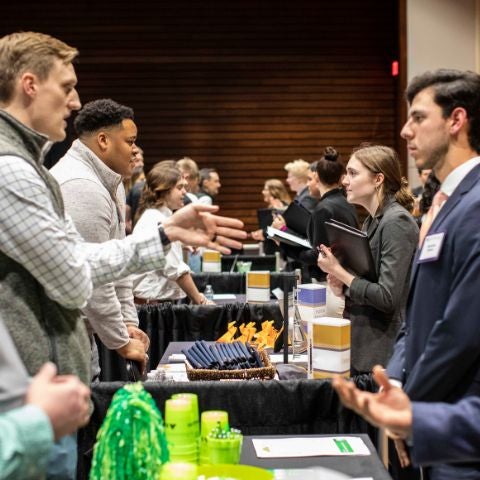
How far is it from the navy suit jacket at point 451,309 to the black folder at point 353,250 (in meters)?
1.09

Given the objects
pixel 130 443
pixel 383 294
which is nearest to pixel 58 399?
pixel 130 443

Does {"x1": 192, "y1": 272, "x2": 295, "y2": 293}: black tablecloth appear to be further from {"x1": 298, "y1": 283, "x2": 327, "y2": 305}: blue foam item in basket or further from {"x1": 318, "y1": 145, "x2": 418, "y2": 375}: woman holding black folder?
{"x1": 298, "y1": 283, "x2": 327, "y2": 305}: blue foam item in basket

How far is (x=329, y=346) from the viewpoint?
243cm

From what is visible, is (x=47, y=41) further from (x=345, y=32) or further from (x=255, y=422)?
(x=345, y=32)

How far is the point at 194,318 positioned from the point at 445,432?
10.3 ft

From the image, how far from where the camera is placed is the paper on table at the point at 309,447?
6.26 ft

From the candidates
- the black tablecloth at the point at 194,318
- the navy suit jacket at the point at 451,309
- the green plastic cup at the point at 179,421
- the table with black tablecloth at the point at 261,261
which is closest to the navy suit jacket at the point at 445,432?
the navy suit jacket at the point at 451,309

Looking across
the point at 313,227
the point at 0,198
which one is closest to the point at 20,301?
A: the point at 0,198

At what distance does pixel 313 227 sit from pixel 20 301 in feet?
10.8

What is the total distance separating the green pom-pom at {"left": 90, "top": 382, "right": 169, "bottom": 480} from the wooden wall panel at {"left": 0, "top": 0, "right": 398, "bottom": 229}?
8.10m

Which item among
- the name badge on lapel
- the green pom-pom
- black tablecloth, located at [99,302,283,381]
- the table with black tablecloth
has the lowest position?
the table with black tablecloth

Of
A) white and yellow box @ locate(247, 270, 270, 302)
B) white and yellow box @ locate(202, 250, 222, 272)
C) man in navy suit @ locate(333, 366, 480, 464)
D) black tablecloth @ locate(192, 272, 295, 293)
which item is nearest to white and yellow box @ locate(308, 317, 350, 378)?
man in navy suit @ locate(333, 366, 480, 464)

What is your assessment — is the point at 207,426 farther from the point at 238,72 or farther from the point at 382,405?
the point at 238,72

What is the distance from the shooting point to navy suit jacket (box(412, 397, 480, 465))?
1.38m
